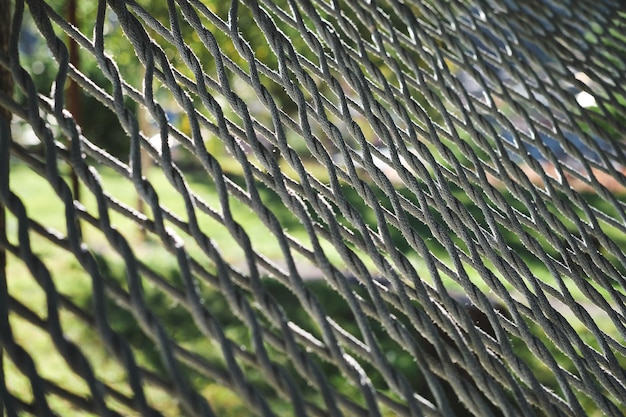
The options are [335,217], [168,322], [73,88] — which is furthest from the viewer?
[73,88]

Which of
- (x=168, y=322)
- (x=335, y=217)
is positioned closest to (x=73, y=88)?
(x=168, y=322)

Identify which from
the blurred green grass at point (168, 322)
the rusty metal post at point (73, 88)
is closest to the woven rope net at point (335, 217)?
the blurred green grass at point (168, 322)

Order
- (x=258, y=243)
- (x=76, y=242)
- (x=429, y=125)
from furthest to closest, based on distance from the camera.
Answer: (x=258, y=243), (x=429, y=125), (x=76, y=242)

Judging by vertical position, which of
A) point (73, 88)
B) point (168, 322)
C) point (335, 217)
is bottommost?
point (335, 217)

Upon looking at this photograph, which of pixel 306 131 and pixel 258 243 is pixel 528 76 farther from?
pixel 258 243

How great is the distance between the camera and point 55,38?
0.91 meters

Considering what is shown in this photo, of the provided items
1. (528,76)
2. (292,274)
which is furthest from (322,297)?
(292,274)

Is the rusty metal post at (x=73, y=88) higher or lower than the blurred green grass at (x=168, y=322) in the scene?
higher

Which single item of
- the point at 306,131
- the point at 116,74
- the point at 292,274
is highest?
the point at 116,74

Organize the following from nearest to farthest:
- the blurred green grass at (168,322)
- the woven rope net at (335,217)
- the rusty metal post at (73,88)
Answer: the woven rope net at (335,217)
the blurred green grass at (168,322)
the rusty metal post at (73,88)

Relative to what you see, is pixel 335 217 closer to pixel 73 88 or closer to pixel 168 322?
pixel 168 322

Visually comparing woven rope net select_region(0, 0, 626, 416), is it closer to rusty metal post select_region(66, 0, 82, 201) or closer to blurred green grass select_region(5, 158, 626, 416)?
blurred green grass select_region(5, 158, 626, 416)

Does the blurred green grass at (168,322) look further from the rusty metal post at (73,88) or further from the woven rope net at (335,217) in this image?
the woven rope net at (335,217)

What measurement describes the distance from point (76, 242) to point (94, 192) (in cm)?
8
